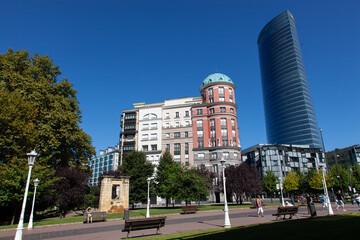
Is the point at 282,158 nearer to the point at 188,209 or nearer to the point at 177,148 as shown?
the point at 177,148

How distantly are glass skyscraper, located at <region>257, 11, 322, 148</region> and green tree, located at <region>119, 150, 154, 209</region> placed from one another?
10713cm

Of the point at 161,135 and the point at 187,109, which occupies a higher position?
the point at 187,109

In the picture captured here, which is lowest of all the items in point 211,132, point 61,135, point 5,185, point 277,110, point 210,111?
point 5,185

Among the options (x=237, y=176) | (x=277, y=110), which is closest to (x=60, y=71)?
(x=237, y=176)

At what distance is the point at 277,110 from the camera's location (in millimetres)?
141875

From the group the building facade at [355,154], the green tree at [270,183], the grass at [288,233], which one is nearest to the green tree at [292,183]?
the green tree at [270,183]

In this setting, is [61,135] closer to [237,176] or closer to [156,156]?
[237,176]

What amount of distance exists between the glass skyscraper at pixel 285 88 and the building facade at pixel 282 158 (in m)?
31.6

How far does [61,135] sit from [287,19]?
170 meters

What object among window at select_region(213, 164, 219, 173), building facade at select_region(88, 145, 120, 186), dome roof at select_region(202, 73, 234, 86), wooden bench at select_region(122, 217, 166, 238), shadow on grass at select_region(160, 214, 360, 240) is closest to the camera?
shadow on grass at select_region(160, 214, 360, 240)

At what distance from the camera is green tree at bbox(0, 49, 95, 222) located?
21109 mm

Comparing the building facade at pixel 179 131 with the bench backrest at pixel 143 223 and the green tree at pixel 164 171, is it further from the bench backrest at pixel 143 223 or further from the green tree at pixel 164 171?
the bench backrest at pixel 143 223

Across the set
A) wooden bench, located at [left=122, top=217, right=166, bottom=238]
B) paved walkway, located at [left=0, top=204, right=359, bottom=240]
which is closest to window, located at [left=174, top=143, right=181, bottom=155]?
paved walkway, located at [left=0, top=204, right=359, bottom=240]

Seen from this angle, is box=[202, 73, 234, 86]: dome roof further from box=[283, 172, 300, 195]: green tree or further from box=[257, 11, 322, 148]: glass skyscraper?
box=[257, 11, 322, 148]: glass skyscraper
